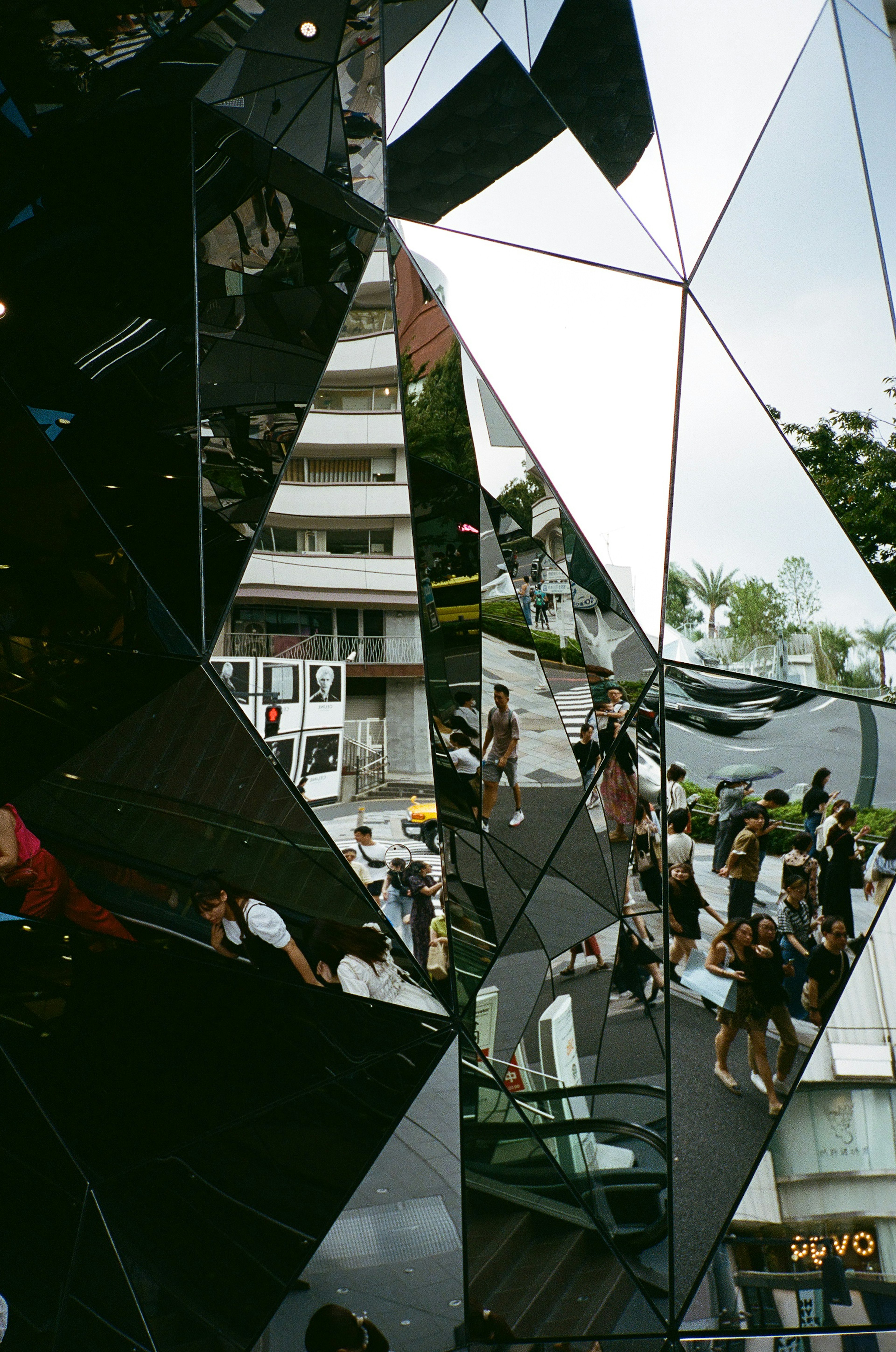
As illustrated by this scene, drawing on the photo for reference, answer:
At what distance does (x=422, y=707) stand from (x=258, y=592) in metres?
1.11

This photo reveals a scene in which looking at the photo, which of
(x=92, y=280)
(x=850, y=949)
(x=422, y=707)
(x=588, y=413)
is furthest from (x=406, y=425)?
(x=850, y=949)

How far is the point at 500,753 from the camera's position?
450cm

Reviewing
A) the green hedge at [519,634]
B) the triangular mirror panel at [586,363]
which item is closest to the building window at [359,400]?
the triangular mirror panel at [586,363]

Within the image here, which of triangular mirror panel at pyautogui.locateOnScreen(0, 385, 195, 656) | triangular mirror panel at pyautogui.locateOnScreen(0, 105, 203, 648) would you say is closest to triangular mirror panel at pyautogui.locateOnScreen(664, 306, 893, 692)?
triangular mirror panel at pyautogui.locateOnScreen(0, 105, 203, 648)

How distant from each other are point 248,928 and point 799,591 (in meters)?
3.51

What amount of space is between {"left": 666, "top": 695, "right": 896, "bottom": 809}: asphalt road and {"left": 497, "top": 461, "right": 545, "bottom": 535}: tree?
157cm

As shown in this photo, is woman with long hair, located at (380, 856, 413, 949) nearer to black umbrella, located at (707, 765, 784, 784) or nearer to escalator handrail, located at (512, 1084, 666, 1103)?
escalator handrail, located at (512, 1084, 666, 1103)

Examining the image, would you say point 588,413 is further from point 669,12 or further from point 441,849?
point 441,849

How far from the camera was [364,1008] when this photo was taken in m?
4.59

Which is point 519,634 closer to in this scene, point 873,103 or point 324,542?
point 324,542

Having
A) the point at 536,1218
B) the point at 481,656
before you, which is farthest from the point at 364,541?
the point at 536,1218

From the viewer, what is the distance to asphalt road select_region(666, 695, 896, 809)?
4.33m

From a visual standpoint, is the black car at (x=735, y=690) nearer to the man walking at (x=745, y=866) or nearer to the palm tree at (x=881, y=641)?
the palm tree at (x=881, y=641)

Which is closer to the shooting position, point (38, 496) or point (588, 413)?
point (588, 413)
